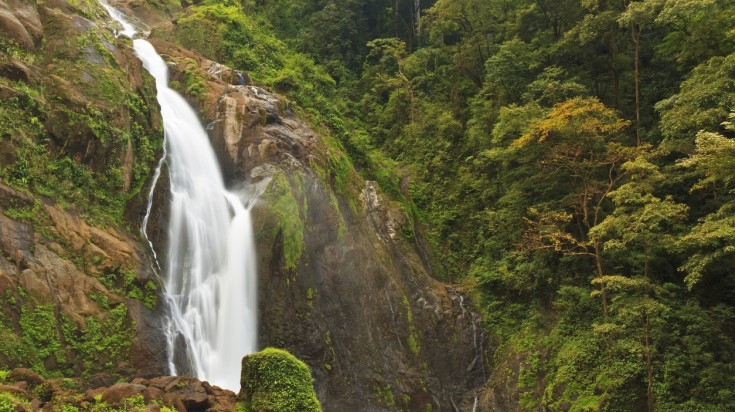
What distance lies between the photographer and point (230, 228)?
663 inches

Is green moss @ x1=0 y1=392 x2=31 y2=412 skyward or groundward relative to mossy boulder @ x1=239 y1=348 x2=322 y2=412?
skyward

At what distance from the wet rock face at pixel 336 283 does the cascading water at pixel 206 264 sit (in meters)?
0.66

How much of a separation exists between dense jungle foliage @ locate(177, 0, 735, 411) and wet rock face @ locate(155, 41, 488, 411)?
1924mm

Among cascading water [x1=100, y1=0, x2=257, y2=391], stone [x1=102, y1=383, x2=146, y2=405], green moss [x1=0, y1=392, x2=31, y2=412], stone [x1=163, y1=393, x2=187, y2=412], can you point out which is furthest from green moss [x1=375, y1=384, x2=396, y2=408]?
green moss [x1=0, y1=392, x2=31, y2=412]

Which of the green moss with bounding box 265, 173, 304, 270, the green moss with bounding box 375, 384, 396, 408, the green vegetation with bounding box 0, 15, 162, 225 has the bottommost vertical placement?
the green moss with bounding box 375, 384, 396, 408

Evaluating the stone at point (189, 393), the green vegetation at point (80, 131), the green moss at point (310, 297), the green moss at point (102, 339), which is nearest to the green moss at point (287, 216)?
the green moss at point (310, 297)

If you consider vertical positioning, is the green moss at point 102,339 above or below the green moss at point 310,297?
above

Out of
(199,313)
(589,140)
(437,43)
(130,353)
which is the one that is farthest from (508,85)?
(130,353)

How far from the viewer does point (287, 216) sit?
58.8 ft

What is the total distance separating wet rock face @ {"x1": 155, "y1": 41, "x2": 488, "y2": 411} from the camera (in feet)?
54.3

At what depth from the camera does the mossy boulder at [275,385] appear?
10500 millimetres

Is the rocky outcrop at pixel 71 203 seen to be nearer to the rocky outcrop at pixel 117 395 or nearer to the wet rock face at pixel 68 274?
the wet rock face at pixel 68 274

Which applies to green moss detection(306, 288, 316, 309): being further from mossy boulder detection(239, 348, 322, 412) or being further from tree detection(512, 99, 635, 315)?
tree detection(512, 99, 635, 315)

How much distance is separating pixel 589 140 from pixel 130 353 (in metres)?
15.0
